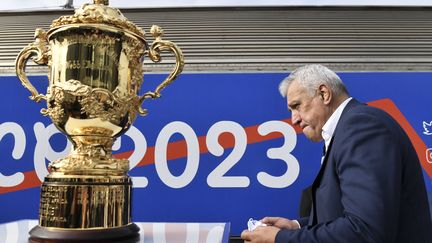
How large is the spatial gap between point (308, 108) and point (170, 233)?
0.48m

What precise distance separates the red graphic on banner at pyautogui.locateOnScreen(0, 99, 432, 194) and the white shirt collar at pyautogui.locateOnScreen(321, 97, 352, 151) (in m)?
0.87

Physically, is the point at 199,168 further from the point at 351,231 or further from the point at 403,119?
the point at 351,231

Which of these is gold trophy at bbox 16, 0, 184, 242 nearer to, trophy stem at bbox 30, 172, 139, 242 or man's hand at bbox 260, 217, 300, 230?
trophy stem at bbox 30, 172, 139, 242

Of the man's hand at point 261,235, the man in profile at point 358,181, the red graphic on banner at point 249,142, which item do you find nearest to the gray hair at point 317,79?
the man in profile at point 358,181

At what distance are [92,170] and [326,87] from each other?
601mm

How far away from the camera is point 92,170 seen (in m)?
0.85

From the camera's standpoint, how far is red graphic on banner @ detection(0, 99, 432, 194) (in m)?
1.93

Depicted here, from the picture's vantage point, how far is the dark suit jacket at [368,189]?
31.1 inches

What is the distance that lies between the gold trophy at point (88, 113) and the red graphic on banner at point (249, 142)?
1046mm

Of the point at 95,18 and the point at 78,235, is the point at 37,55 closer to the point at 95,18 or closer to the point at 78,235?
the point at 95,18

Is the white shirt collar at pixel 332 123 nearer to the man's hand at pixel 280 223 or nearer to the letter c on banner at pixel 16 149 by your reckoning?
the man's hand at pixel 280 223

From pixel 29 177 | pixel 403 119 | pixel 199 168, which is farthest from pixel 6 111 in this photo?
pixel 403 119

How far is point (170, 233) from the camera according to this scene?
93 cm

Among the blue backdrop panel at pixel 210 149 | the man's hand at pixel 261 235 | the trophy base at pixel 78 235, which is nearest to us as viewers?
the trophy base at pixel 78 235
